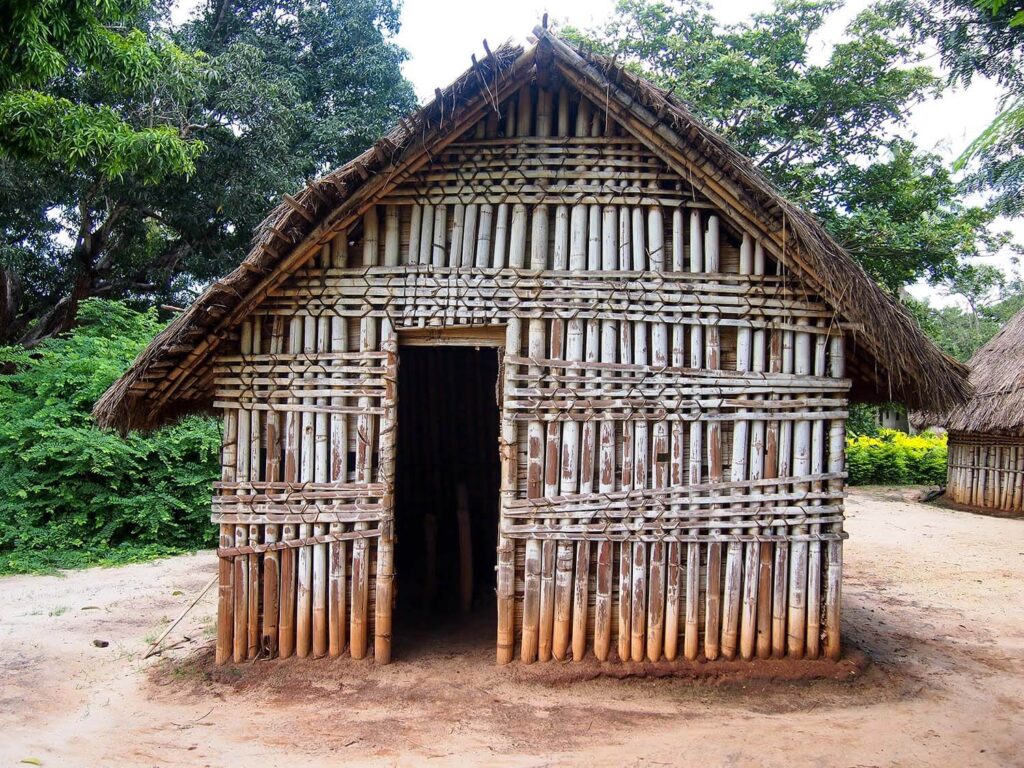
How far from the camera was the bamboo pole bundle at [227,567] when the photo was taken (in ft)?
20.7

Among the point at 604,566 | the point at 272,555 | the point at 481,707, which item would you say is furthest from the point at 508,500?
the point at 272,555

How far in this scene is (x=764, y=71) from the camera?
57.2 feet

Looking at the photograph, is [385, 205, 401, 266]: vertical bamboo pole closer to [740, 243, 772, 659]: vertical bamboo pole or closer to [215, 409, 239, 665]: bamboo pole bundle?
[215, 409, 239, 665]: bamboo pole bundle

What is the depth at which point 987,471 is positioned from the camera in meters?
17.6

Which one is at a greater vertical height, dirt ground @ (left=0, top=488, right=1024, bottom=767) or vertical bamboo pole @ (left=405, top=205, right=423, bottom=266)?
vertical bamboo pole @ (left=405, top=205, right=423, bottom=266)

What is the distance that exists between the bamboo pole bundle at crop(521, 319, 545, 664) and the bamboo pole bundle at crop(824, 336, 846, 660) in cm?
240

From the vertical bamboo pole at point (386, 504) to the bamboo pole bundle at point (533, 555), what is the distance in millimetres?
1143

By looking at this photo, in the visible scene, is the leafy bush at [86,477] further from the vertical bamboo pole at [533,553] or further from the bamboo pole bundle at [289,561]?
the vertical bamboo pole at [533,553]

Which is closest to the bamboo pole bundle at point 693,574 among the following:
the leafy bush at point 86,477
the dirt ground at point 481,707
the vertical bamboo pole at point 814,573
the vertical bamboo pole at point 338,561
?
the dirt ground at point 481,707

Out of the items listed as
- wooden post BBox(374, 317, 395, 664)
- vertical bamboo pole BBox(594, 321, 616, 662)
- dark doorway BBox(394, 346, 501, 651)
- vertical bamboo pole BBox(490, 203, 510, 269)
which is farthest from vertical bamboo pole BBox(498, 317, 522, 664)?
dark doorway BBox(394, 346, 501, 651)

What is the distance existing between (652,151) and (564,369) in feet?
6.45

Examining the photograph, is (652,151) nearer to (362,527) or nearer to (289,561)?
(362,527)

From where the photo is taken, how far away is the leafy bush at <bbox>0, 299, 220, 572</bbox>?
12.1 metres

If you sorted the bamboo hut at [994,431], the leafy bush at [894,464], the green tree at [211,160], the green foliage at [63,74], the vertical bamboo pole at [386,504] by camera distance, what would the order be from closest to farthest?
the vertical bamboo pole at [386,504] → the green foliage at [63,74] → the green tree at [211,160] → the bamboo hut at [994,431] → the leafy bush at [894,464]
